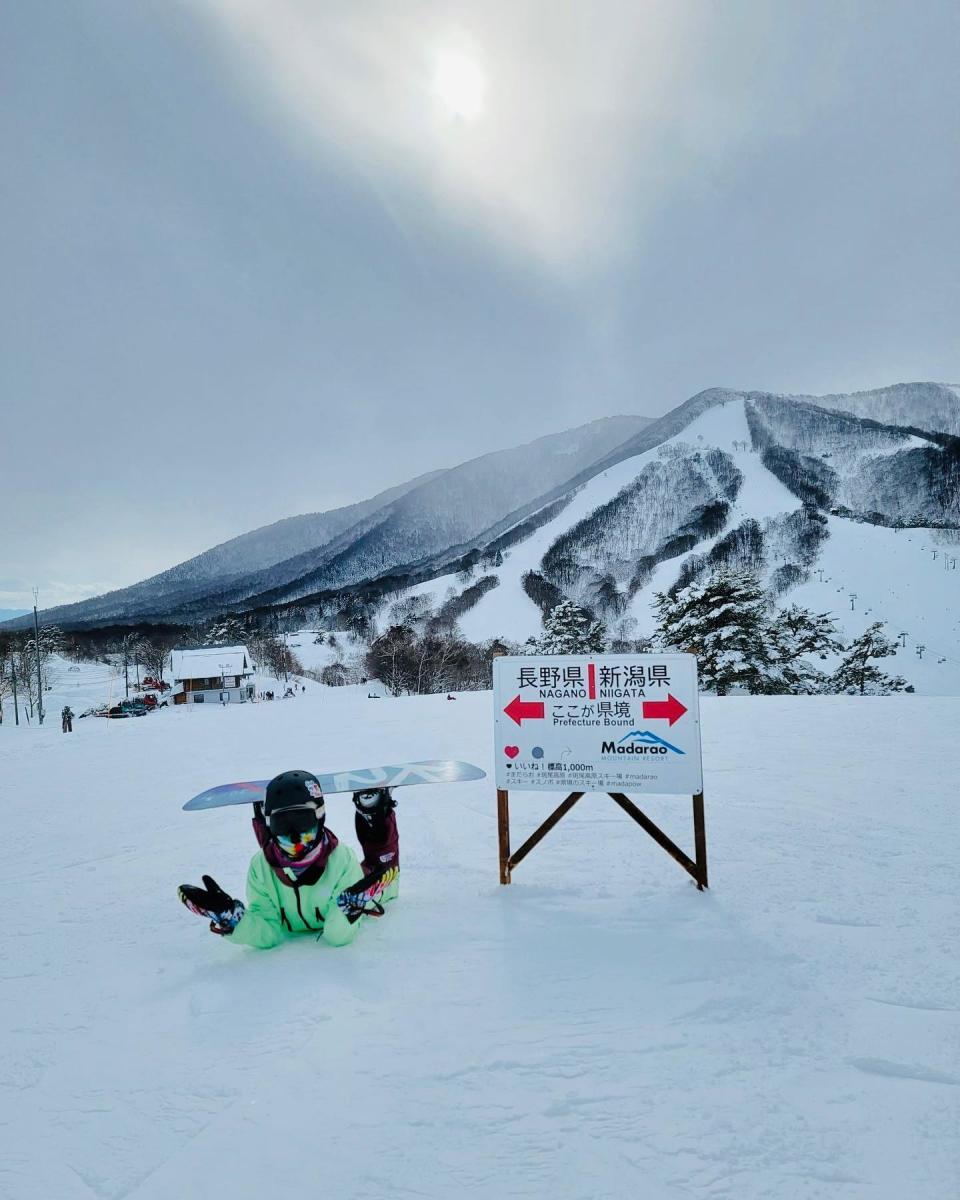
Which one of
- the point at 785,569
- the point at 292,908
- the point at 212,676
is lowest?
the point at 212,676

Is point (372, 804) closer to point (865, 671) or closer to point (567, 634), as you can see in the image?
point (567, 634)

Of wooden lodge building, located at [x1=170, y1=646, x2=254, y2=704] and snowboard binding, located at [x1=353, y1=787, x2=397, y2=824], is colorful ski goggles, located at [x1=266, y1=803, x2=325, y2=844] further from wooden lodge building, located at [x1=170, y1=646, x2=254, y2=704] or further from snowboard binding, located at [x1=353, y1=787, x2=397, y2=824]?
wooden lodge building, located at [x1=170, y1=646, x2=254, y2=704]

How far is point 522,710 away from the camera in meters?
4.85

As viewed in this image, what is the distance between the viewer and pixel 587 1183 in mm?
2135

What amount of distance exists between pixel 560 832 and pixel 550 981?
2714 mm

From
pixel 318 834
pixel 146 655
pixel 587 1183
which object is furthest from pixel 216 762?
pixel 146 655

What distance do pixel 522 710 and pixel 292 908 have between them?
6.87ft

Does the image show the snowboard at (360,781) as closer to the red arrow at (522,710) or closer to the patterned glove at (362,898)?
the red arrow at (522,710)

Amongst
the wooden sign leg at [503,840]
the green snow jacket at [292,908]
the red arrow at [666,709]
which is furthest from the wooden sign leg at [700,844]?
the green snow jacket at [292,908]

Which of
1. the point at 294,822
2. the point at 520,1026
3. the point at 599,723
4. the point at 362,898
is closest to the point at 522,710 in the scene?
the point at 599,723

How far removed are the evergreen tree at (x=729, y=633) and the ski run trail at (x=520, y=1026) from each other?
23.6 meters

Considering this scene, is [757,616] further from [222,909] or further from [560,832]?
[222,909]

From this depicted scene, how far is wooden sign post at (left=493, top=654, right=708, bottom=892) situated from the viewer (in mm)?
4535

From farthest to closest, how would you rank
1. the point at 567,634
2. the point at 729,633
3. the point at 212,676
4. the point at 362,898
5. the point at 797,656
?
the point at 212,676 < the point at 567,634 < the point at 797,656 < the point at 729,633 < the point at 362,898
